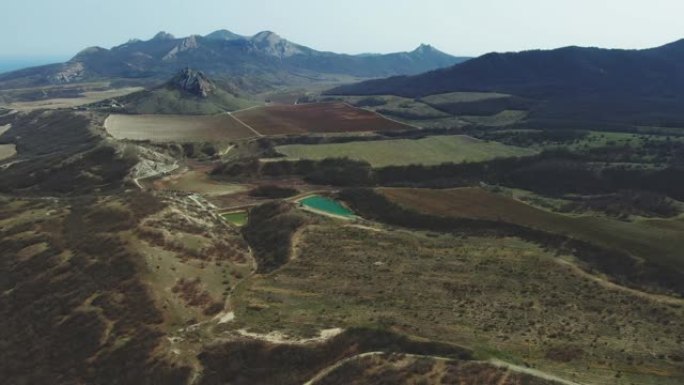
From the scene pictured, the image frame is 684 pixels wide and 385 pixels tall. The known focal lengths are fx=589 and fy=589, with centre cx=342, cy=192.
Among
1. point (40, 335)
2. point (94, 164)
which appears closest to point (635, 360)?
point (40, 335)

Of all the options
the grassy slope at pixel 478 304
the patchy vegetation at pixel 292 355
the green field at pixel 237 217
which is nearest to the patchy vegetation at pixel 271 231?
the green field at pixel 237 217

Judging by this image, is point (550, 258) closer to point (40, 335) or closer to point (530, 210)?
point (530, 210)

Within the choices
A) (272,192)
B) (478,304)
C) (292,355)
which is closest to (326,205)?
(272,192)

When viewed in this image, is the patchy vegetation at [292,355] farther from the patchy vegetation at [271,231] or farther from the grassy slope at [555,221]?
the grassy slope at [555,221]

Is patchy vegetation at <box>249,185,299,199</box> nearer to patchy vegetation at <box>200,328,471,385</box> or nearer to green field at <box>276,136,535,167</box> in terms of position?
green field at <box>276,136,535,167</box>

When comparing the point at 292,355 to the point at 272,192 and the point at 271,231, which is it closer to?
the point at 271,231

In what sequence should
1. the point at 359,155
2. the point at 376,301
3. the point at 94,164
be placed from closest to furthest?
the point at 376,301 → the point at 94,164 → the point at 359,155
